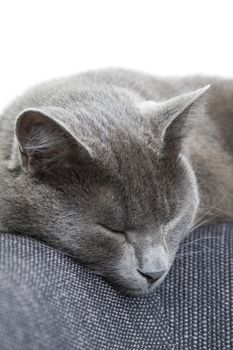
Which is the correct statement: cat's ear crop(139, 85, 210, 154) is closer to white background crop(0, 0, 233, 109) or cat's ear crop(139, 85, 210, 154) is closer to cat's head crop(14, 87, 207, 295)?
cat's head crop(14, 87, 207, 295)

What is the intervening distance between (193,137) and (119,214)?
461mm

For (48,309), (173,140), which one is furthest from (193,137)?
(48,309)

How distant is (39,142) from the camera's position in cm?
99

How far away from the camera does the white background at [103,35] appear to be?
1.89 m

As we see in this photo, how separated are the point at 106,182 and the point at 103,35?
1.02 metres

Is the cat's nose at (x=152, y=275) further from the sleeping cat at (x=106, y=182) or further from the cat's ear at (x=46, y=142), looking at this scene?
the cat's ear at (x=46, y=142)

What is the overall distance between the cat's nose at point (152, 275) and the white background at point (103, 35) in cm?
96

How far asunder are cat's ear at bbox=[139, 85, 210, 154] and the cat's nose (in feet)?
0.77

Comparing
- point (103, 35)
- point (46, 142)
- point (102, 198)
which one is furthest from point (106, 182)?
point (103, 35)

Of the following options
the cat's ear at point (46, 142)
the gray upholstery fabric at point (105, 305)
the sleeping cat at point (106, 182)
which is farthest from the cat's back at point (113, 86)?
the gray upholstery fabric at point (105, 305)

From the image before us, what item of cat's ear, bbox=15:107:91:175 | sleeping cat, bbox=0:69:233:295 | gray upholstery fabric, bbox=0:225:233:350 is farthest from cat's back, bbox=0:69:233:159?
gray upholstery fabric, bbox=0:225:233:350

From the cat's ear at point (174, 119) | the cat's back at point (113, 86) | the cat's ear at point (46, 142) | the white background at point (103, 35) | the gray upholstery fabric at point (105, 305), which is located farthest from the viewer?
the white background at point (103, 35)

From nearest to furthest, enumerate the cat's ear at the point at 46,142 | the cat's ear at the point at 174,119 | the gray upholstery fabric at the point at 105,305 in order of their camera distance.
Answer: the gray upholstery fabric at the point at 105,305, the cat's ear at the point at 46,142, the cat's ear at the point at 174,119

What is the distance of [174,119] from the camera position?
3.55ft
